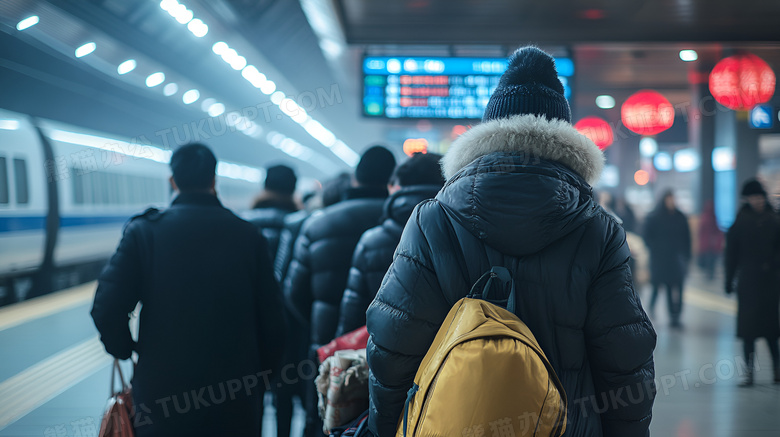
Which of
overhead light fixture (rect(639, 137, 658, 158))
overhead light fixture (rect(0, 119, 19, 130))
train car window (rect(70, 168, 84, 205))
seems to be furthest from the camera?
overhead light fixture (rect(639, 137, 658, 158))

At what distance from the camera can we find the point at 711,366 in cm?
655

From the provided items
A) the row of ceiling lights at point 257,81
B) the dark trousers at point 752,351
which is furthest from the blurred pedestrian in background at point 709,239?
the row of ceiling lights at point 257,81

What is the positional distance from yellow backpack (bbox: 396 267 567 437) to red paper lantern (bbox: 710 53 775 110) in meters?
7.09

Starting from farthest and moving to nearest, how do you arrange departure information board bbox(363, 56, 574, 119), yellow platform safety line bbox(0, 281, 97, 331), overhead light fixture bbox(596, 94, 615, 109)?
overhead light fixture bbox(596, 94, 615, 109)
yellow platform safety line bbox(0, 281, 97, 331)
departure information board bbox(363, 56, 574, 119)

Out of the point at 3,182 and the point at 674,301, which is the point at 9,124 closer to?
the point at 3,182

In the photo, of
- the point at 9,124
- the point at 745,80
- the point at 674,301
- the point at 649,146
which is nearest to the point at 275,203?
the point at 745,80

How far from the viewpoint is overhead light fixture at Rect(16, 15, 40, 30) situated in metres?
7.48

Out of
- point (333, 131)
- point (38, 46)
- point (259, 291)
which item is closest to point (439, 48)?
point (259, 291)

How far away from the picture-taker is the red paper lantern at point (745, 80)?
723cm

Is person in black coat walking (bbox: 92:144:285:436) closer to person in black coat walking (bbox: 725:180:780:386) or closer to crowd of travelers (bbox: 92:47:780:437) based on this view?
crowd of travelers (bbox: 92:47:780:437)

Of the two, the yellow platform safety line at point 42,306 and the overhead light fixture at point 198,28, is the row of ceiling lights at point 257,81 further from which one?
the yellow platform safety line at point 42,306

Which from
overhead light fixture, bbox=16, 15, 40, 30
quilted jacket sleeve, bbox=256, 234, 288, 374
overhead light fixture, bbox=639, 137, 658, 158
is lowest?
quilted jacket sleeve, bbox=256, 234, 288, 374

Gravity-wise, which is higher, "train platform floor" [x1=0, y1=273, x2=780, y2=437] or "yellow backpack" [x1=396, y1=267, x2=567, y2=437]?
"yellow backpack" [x1=396, y1=267, x2=567, y2=437]

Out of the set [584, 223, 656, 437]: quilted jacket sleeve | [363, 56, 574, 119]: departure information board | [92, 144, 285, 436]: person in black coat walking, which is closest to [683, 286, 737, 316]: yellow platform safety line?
[363, 56, 574, 119]: departure information board
